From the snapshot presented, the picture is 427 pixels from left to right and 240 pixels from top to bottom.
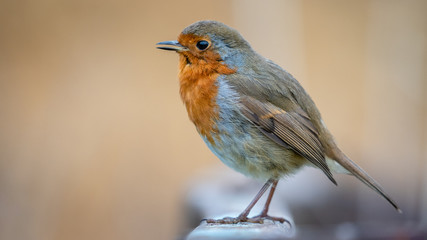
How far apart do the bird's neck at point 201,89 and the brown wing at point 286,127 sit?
0.67ft

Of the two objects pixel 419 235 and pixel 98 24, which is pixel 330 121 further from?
pixel 419 235

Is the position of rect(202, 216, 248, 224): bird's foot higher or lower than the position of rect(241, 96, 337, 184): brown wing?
lower

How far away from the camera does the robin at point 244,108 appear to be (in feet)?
11.2

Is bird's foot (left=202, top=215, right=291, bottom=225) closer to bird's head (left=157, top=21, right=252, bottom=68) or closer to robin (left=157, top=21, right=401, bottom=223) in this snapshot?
robin (left=157, top=21, right=401, bottom=223)

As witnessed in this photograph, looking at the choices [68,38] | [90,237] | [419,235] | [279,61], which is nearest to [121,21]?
[68,38]

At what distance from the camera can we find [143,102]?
7.91 metres

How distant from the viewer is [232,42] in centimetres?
351

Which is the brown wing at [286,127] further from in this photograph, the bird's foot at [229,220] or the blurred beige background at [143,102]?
the blurred beige background at [143,102]

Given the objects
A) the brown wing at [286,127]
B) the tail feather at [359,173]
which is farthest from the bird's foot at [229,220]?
the tail feather at [359,173]

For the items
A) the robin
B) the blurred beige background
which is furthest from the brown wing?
the blurred beige background

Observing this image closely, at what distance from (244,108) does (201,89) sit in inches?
11.0

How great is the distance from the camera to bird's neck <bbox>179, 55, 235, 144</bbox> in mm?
3396

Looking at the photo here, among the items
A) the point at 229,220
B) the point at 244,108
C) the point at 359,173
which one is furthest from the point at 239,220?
the point at 359,173

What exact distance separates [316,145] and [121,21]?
5.25 meters
